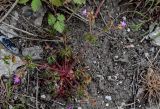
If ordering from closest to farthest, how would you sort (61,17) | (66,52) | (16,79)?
1. (16,79)
2. (66,52)
3. (61,17)

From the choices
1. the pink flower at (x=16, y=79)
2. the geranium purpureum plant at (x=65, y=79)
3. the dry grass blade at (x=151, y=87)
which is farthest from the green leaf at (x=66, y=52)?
the dry grass blade at (x=151, y=87)

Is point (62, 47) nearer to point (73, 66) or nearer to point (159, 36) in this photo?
point (73, 66)

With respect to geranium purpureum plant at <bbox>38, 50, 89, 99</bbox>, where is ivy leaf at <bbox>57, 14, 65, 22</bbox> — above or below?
above

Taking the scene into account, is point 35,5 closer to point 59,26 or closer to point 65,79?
point 59,26

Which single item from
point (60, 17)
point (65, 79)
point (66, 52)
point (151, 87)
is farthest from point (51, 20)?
point (151, 87)

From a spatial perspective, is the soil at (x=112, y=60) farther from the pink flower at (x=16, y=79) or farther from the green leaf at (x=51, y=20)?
the pink flower at (x=16, y=79)

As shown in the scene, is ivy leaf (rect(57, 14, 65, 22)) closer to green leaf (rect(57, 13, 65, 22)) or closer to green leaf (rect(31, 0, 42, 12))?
green leaf (rect(57, 13, 65, 22))

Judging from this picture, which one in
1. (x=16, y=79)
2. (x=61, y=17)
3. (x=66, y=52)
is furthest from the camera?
(x=61, y=17)

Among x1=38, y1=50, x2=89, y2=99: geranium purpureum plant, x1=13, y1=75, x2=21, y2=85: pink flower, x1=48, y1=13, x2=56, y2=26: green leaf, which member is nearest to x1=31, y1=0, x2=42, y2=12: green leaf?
x1=48, y1=13, x2=56, y2=26: green leaf

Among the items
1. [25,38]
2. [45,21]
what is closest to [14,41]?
[25,38]

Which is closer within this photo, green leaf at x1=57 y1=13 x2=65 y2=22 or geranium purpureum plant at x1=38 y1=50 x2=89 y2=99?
geranium purpureum plant at x1=38 y1=50 x2=89 y2=99

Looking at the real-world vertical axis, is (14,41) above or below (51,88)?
above
